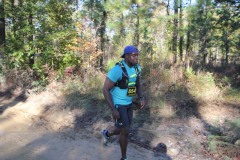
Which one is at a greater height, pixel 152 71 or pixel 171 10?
pixel 171 10

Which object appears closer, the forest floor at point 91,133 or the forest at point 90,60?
the forest floor at point 91,133

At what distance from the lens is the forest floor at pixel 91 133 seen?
5791 millimetres

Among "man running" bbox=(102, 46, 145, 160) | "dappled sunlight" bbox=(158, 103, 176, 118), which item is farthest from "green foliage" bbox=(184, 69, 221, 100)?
"man running" bbox=(102, 46, 145, 160)

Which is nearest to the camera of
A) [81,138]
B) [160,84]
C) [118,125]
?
[118,125]

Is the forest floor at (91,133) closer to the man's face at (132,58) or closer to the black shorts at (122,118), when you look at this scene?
the black shorts at (122,118)

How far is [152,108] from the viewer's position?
25.8 feet

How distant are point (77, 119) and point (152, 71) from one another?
9.68ft

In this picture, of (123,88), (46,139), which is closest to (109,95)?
(123,88)

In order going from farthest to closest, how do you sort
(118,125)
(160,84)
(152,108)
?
(160,84) < (152,108) < (118,125)

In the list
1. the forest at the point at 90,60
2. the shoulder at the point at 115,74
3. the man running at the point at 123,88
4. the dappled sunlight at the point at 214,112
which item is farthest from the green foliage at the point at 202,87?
the shoulder at the point at 115,74

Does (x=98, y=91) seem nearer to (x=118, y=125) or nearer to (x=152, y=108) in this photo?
(x=152, y=108)

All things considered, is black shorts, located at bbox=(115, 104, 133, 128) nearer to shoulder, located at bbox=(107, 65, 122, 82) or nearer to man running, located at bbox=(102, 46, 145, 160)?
man running, located at bbox=(102, 46, 145, 160)

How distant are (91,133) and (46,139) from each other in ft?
3.37

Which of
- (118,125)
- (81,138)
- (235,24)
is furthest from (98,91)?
(235,24)
